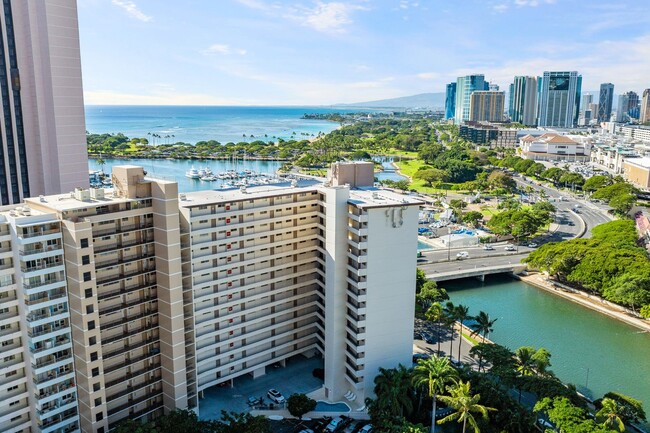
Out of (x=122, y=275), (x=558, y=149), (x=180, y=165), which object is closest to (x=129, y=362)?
(x=122, y=275)

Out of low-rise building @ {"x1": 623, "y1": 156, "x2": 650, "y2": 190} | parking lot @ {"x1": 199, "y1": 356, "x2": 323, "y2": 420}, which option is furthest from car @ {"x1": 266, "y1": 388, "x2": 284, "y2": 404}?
low-rise building @ {"x1": 623, "y1": 156, "x2": 650, "y2": 190}

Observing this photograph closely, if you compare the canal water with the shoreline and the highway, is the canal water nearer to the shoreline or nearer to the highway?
the shoreline

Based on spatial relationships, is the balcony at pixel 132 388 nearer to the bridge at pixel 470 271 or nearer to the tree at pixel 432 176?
the bridge at pixel 470 271

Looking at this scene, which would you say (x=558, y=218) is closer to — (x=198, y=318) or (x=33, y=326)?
(x=198, y=318)

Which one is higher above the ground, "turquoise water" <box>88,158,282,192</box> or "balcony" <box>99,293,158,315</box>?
"balcony" <box>99,293,158,315</box>

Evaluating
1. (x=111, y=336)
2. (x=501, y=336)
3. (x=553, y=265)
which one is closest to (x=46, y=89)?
(x=111, y=336)

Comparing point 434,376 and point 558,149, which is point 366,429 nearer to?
point 434,376
